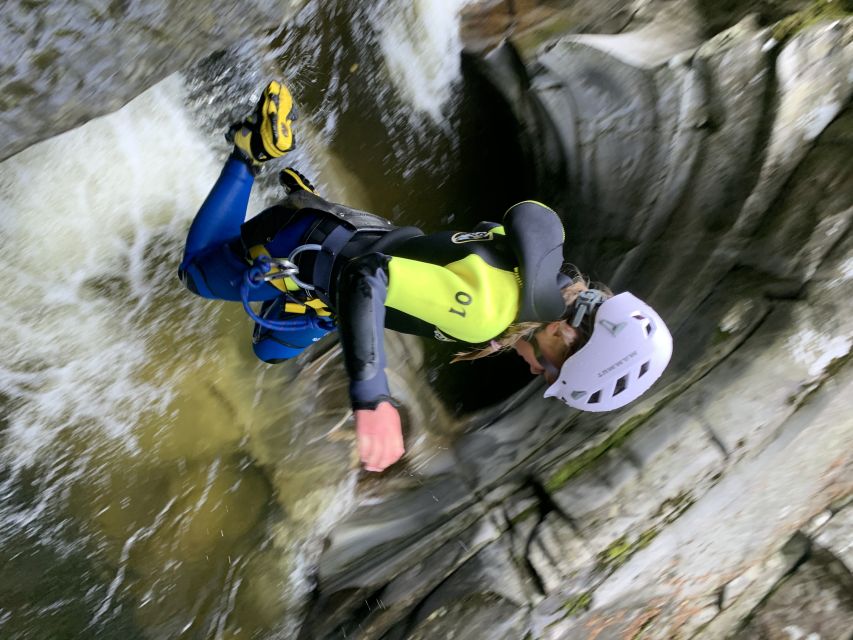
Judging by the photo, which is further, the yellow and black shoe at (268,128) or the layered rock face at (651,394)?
the layered rock face at (651,394)

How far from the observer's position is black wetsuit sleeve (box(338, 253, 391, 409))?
5.16 ft

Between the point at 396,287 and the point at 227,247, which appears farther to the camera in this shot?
the point at 227,247

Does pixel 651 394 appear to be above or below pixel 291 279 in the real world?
below

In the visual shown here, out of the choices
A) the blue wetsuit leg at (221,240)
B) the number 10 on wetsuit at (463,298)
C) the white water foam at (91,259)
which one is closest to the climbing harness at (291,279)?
the blue wetsuit leg at (221,240)

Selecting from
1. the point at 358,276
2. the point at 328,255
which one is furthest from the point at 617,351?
the point at 328,255

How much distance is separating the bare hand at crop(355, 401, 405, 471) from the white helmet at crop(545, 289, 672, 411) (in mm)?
679

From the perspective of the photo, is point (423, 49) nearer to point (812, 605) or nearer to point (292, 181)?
point (292, 181)

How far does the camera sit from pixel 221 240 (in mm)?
2227

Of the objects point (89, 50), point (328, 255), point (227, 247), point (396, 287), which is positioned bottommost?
point (396, 287)

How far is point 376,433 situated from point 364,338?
26 cm

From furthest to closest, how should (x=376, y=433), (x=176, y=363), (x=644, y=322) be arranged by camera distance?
(x=176, y=363) → (x=644, y=322) → (x=376, y=433)

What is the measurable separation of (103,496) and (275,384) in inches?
36.4

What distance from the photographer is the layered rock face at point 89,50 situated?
158 centimetres

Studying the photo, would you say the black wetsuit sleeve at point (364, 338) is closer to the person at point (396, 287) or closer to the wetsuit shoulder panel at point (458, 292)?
the person at point (396, 287)
